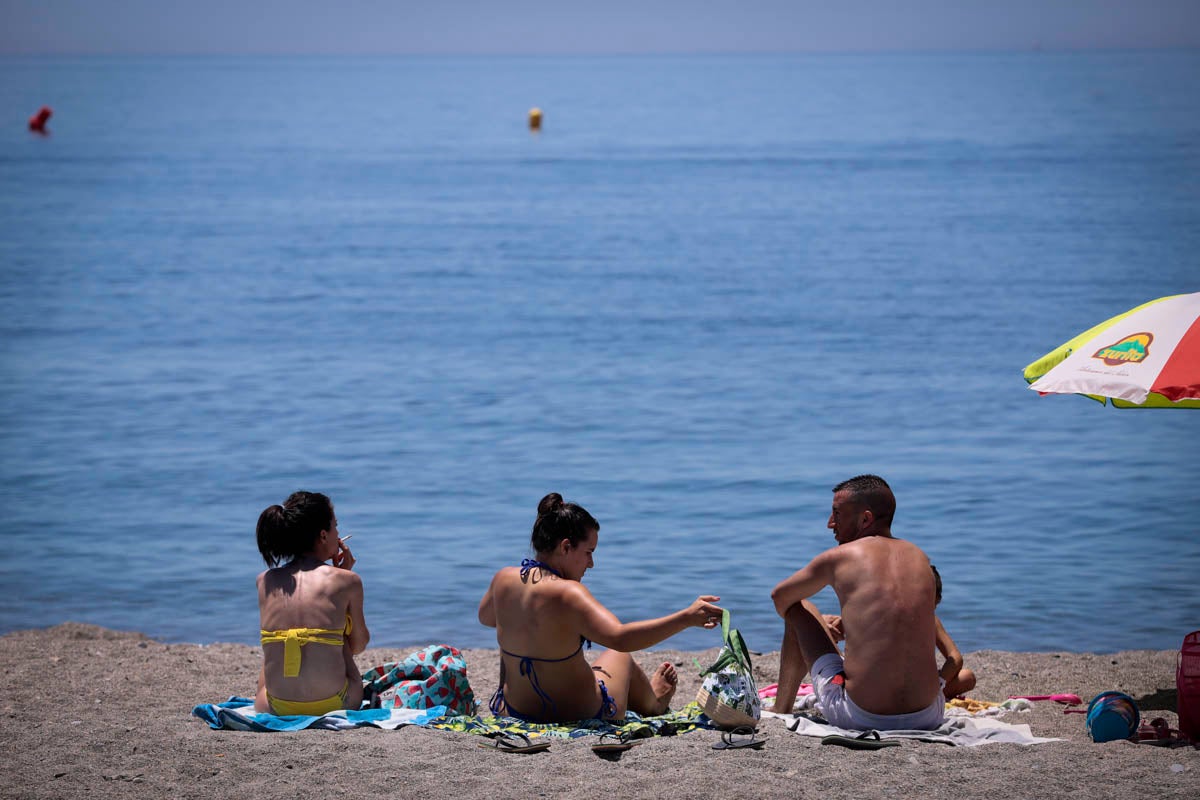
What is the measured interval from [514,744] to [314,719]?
0.86 meters

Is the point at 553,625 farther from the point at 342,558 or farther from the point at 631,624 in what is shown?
the point at 342,558

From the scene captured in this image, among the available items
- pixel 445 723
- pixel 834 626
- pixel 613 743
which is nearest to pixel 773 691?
pixel 834 626

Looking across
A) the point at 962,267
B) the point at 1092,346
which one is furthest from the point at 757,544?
the point at 962,267

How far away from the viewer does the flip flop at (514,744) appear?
5.09m

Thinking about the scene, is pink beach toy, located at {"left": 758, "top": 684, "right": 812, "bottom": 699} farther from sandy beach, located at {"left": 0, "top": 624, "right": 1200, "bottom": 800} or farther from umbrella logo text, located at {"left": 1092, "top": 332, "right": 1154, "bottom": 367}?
umbrella logo text, located at {"left": 1092, "top": 332, "right": 1154, "bottom": 367}

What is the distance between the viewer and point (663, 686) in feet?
19.5

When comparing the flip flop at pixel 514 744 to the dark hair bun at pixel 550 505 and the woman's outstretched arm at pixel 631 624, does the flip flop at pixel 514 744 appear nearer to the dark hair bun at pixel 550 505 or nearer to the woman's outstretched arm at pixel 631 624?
the woman's outstretched arm at pixel 631 624

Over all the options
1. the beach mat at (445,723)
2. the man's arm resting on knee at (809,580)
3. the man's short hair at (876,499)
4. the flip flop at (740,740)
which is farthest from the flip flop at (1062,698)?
the beach mat at (445,723)

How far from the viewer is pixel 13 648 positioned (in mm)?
7527

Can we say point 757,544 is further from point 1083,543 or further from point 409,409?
point 409,409

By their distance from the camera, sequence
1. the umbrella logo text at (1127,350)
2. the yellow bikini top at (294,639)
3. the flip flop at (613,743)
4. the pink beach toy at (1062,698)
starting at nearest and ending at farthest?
the flip flop at (613,743)
the yellow bikini top at (294,639)
the umbrella logo text at (1127,350)
the pink beach toy at (1062,698)

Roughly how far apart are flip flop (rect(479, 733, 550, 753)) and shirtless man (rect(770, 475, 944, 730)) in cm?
111

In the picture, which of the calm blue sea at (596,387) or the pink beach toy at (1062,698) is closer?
the pink beach toy at (1062,698)

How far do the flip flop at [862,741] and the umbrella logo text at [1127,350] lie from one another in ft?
7.06
